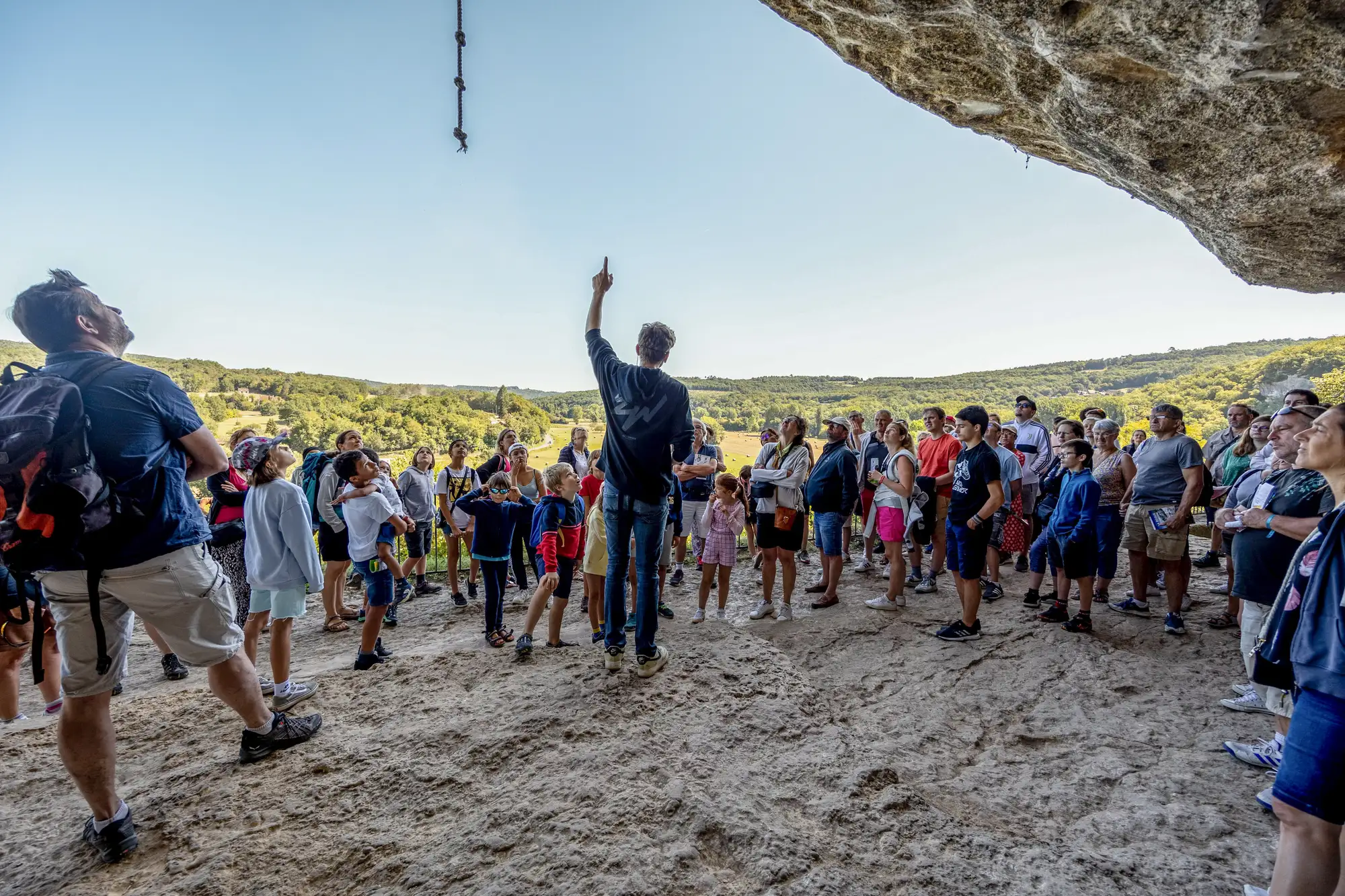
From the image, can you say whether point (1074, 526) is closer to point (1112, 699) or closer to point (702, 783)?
point (1112, 699)

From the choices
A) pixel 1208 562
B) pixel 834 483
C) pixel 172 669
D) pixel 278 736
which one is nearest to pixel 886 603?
pixel 834 483

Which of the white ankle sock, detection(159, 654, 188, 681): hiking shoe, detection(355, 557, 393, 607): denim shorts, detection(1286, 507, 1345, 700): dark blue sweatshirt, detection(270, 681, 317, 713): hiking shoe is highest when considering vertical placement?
A: detection(1286, 507, 1345, 700): dark blue sweatshirt

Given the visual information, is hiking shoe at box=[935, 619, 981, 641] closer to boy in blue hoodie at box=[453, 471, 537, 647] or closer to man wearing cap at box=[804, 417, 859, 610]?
man wearing cap at box=[804, 417, 859, 610]

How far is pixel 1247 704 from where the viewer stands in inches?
136

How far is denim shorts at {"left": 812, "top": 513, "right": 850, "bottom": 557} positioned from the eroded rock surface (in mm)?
3795

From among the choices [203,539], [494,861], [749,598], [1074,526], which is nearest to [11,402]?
[203,539]

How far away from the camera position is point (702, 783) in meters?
2.36

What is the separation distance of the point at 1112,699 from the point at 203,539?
5330 mm

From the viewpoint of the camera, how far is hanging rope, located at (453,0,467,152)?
14.5 ft

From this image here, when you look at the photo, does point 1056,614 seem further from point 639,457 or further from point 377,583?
point 377,583

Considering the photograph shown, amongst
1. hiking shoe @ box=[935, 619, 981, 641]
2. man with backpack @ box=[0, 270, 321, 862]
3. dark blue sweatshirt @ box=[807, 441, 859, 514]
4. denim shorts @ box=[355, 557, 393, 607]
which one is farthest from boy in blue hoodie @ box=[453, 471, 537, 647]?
hiking shoe @ box=[935, 619, 981, 641]

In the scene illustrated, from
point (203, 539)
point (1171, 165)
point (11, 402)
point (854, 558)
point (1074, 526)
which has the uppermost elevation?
point (1171, 165)

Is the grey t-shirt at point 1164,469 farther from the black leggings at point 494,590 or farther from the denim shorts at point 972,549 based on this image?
the black leggings at point 494,590

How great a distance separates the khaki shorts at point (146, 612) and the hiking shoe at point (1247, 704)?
5.68 metres
